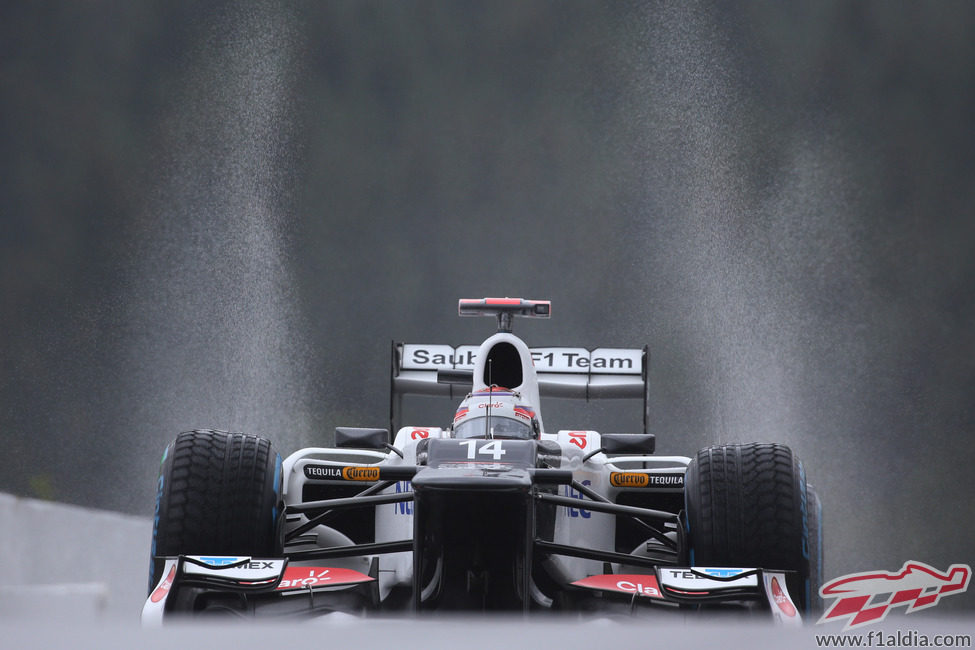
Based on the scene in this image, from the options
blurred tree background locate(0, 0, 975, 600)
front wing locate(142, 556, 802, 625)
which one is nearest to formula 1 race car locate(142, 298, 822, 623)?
front wing locate(142, 556, 802, 625)

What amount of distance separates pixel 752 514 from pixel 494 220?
11.4 metres

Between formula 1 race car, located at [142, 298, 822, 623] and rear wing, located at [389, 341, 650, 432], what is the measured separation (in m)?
1.38

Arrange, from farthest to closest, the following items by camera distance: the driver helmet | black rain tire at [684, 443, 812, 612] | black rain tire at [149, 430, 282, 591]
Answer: the driver helmet
black rain tire at [149, 430, 282, 591]
black rain tire at [684, 443, 812, 612]

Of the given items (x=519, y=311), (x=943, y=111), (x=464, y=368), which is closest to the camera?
(x=519, y=311)

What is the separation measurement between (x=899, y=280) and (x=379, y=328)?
7.02m

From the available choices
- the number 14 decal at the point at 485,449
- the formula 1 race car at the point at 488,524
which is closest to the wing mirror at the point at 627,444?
the formula 1 race car at the point at 488,524

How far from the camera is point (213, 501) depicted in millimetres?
4699

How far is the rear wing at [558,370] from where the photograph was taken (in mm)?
7371

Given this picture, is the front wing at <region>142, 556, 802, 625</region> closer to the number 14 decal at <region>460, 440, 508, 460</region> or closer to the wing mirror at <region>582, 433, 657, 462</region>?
the number 14 decal at <region>460, 440, 508, 460</region>

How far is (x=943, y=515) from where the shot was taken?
1438 centimetres

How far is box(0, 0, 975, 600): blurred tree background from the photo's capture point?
14062 millimetres

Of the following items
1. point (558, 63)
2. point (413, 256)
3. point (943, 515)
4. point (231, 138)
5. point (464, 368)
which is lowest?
point (943, 515)

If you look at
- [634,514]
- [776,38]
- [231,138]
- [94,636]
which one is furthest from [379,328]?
[94,636]

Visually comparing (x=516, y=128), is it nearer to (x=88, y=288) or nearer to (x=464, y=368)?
(x=88, y=288)
